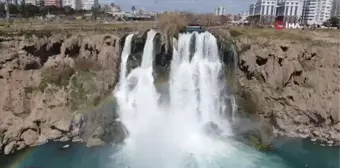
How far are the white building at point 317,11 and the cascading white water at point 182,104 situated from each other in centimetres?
11225

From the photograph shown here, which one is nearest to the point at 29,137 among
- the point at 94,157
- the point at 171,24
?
the point at 94,157

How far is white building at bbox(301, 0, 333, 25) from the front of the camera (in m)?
134

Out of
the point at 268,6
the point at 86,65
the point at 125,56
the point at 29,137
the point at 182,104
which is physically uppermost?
the point at 268,6

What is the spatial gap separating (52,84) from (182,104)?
44.8 ft

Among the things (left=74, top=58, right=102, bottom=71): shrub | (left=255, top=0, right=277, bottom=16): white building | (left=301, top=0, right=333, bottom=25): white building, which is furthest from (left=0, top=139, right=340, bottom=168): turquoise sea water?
(left=255, top=0, right=277, bottom=16): white building

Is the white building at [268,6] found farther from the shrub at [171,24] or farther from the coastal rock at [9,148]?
the coastal rock at [9,148]

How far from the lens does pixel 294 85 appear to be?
34.3m

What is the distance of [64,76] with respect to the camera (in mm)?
33906

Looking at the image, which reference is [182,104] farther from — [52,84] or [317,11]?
[317,11]

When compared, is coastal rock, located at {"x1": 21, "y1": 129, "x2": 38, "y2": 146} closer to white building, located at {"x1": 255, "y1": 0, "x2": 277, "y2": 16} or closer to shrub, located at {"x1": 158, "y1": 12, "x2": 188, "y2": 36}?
shrub, located at {"x1": 158, "y1": 12, "x2": 188, "y2": 36}

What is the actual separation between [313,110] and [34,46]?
95.7 feet

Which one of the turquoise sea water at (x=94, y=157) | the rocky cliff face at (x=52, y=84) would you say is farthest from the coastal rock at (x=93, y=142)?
the turquoise sea water at (x=94, y=157)

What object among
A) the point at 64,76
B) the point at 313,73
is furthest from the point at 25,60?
the point at 313,73

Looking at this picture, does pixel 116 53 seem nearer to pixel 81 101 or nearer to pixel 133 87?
pixel 133 87
